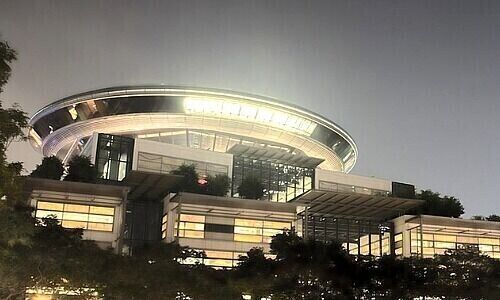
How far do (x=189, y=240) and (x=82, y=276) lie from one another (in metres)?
23.1

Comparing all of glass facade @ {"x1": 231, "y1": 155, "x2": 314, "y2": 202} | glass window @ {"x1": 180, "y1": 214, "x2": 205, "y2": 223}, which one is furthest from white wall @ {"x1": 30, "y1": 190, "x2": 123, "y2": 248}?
glass facade @ {"x1": 231, "y1": 155, "x2": 314, "y2": 202}

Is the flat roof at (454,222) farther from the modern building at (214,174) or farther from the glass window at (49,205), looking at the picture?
the glass window at (49,205)

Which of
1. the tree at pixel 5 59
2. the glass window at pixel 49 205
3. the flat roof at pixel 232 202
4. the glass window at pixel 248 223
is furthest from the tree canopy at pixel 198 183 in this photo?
the tree at pixel 5 59

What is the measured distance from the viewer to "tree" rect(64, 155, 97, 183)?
57469mm

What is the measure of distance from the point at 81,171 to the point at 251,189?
17.9 meters

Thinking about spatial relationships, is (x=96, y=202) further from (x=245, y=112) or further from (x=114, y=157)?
(x=245, y=112)

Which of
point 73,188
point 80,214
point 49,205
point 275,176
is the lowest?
point 80,214

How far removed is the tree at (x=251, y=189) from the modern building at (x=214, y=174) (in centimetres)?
105

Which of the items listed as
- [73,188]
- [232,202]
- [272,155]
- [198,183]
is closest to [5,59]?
[73,188]

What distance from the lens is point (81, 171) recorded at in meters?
58.0

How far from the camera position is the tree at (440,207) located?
220ft

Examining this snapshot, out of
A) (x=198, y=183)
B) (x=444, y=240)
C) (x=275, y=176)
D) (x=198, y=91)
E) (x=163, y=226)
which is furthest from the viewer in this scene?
(x=198, y=91)

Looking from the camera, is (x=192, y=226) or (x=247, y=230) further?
(x=247, y=230)

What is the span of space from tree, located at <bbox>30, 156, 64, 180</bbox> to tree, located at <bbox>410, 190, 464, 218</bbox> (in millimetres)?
38867
